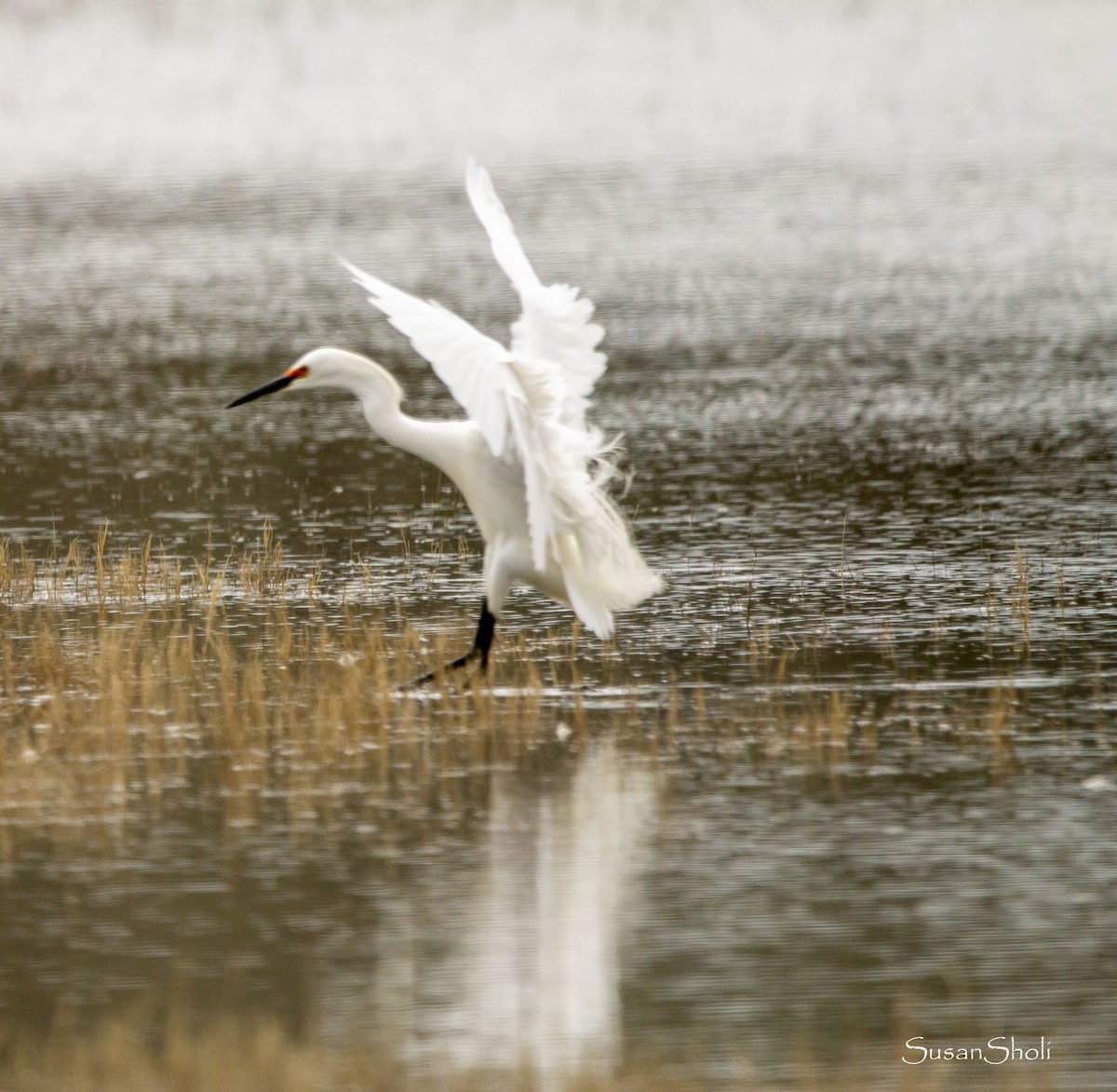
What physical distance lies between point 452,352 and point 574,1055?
11.4ft

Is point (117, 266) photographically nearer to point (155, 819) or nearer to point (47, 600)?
point (47, 600)

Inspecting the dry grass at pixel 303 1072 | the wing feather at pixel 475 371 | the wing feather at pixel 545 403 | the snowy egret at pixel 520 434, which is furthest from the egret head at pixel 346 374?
the dry grass at pixel 303 1072

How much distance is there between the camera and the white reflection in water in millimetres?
5352

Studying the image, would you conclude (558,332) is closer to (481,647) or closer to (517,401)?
(517,401)

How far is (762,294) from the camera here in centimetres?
2123

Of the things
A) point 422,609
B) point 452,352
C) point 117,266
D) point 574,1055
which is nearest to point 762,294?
point 117,266

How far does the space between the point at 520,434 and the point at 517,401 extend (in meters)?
0.12

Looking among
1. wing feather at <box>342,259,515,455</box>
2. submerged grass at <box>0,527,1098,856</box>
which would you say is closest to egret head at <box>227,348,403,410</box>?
wing feather at <box>342,259,515,455</box>

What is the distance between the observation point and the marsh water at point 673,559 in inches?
226

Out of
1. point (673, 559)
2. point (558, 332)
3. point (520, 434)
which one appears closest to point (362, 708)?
point (520, 434)

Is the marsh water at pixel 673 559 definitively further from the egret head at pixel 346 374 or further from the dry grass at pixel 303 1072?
the egret head at pixel 346 374

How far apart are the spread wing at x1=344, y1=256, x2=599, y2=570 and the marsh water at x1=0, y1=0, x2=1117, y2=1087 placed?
73cm

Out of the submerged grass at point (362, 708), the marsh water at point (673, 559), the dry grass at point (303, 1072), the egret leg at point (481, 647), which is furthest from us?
the egret leg at point (481, 647)

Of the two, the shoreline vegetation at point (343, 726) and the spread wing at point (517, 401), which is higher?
the spread wing at point (517, 401)
